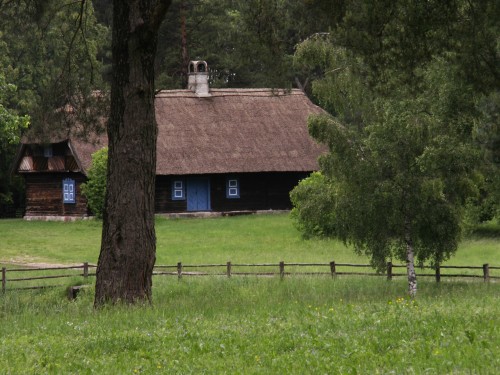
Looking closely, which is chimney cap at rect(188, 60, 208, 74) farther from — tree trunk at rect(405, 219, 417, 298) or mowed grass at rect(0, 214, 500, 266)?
tree trunk at rect(405, 219, 417, 298)

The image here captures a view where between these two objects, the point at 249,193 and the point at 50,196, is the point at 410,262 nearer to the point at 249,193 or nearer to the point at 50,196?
the point at 249,193

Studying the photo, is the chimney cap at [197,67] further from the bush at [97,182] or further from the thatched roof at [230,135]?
the bush at [97,182]

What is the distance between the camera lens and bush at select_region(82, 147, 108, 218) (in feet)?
138

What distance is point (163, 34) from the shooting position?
56.7 metres

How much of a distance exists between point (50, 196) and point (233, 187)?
9.52m

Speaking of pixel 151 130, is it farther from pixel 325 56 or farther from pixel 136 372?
pixel 325 56

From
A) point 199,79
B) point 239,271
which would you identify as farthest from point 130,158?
point 199,79

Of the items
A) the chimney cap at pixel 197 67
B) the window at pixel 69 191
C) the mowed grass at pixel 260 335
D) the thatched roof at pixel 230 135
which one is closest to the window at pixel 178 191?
the thatched roof at pixel 230 135

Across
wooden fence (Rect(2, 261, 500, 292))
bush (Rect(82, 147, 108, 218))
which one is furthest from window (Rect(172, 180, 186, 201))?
wooden fence (Rect(2, 261, 500, 292))

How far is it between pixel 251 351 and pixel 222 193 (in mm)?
36573

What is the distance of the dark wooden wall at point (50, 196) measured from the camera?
4603cm

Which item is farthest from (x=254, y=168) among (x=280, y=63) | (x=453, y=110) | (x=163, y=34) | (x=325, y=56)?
(x=280, y=63)

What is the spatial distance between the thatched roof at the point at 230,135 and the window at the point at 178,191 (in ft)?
4.89

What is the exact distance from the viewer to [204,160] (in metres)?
45.3
